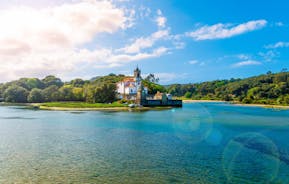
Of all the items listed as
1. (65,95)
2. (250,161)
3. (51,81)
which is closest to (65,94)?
(65,95)

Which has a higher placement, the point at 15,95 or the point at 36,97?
the point at 15,95

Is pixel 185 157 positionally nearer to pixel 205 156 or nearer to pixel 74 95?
pixel 205 156

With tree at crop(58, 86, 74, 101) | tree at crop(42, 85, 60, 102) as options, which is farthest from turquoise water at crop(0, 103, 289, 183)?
tree at crop(58, 86, 74, 101)

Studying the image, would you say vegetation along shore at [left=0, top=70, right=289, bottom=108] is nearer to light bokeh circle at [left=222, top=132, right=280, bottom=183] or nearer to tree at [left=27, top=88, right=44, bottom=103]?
tree at [left=27, top=88, right=44, bottom=103]

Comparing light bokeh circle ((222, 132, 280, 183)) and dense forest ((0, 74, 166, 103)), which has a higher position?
dense forest ((0, 74, 166, 103))

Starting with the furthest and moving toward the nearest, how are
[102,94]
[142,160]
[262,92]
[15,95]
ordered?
[262,92] < [15,95] < [102,94] < [142,160]

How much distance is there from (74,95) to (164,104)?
52.4m

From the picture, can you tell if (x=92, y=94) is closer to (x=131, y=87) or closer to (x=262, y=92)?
(x=131, y=87)

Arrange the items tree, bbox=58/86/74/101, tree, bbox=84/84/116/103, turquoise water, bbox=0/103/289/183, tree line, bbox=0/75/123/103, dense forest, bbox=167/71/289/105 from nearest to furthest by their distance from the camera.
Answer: turquoise water, bbox=0/103/289/183, tree, bbox=84/84/116/103, tree line, bbox=0/75/123/103, tree, bbox=58/86/74/101, dense forest, bbox=167/71/289/105

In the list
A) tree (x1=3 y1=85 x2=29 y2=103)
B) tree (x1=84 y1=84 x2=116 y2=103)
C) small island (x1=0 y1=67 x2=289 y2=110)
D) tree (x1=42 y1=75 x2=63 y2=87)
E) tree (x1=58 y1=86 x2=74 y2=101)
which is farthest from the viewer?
tree (x1=42 y1=75 x2=63 y2=87)

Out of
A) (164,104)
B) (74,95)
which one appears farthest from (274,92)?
(74,95)

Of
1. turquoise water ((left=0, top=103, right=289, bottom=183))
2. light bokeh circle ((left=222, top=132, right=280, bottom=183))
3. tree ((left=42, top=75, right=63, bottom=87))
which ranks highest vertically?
tree ((left=42, top=75, right=63, bottom=87))

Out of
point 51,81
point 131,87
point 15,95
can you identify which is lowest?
point 15,95

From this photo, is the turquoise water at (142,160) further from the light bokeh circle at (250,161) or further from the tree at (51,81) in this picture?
the tree at (51,81)
